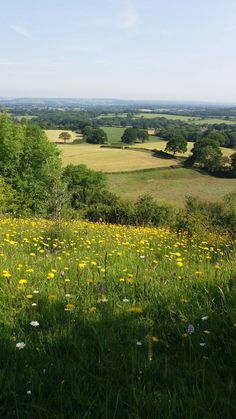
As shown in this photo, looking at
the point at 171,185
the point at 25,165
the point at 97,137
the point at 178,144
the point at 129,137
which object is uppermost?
the point at 25,165

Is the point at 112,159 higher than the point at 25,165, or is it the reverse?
the point at 25,165

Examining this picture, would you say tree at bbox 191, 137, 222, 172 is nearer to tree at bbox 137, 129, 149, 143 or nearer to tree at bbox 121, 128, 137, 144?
tree at bbox 121, 128, 137, 144

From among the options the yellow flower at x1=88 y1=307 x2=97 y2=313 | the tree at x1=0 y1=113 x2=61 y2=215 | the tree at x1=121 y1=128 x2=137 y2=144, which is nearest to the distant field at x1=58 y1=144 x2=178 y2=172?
the tree at x1=121 y1=128 x2=137 y2=144

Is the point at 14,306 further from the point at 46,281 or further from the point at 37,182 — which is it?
the point at 37,182

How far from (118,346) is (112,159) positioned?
89.7 meters

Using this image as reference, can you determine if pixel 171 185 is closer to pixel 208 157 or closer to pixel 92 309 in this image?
Result: pixel 208 157

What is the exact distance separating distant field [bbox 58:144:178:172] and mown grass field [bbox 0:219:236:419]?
7695cm

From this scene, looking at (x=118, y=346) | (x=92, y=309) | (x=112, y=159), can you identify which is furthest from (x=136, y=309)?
(x=112, y=159)

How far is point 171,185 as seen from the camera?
7188cm

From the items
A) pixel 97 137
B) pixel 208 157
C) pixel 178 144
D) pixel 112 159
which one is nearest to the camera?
pixel 208 157

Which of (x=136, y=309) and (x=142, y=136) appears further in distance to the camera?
(x=142, y=136)

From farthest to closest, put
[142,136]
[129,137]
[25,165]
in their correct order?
[142,136] < [129,137] < [25,165]

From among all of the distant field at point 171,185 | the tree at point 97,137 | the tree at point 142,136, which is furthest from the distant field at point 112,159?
the tree at point 142,136

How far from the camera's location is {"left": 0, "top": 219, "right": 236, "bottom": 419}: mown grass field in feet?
7.27
